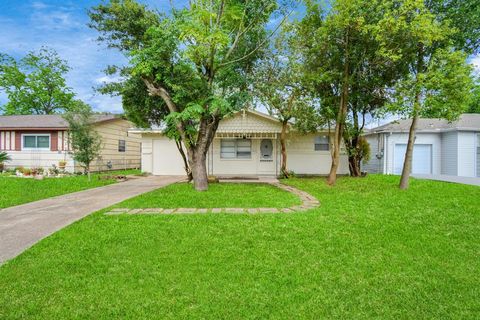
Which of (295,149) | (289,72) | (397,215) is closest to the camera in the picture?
(397,215)

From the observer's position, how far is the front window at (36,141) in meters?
20.4

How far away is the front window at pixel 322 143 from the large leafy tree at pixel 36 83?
31.3 m

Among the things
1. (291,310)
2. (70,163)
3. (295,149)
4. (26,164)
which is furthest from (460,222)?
(26,164)

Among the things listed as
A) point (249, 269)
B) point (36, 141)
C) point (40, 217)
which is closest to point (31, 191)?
point (40, 217)

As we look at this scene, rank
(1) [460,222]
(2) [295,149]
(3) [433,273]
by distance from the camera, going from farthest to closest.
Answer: (2) [295,149] → (1) [460,222] → (3) [433,273]

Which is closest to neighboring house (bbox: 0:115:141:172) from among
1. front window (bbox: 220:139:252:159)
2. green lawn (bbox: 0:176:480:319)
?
front window (bbox: 220:139:252:159)

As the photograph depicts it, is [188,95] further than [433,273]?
Yes

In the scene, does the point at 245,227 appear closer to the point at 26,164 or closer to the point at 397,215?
the point at 397,215

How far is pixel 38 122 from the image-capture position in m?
21.0

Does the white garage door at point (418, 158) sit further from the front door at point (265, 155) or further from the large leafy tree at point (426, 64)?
the large leafy tree at point (426, 64)

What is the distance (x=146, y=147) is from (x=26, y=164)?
8.64 metres

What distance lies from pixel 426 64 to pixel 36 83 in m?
42.6

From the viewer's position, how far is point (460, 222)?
21.9 feet

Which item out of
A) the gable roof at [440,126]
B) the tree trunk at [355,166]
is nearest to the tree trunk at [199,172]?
the tree trunk at [355,166]
